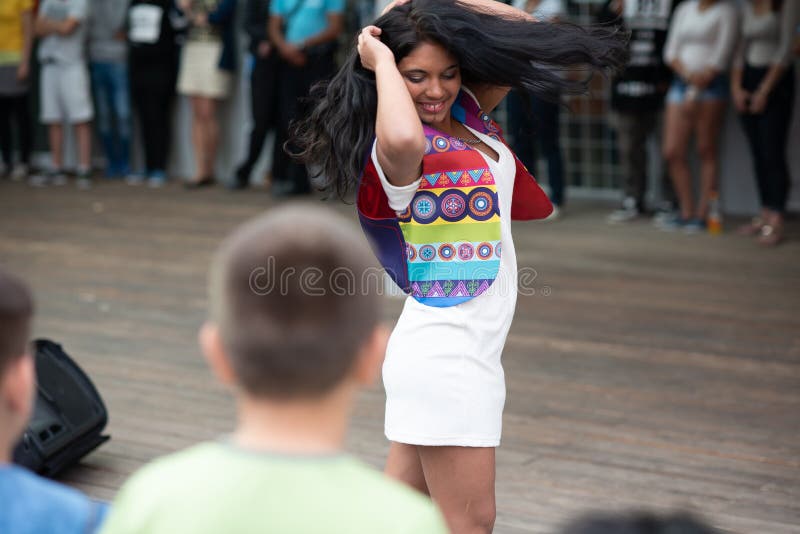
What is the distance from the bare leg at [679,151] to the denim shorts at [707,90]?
51 mm

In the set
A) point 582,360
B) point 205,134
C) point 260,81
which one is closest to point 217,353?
point 582,360

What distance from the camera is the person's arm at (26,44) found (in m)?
10.5

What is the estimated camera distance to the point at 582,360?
541cm

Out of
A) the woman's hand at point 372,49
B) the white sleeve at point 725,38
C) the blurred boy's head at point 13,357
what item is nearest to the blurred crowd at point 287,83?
the white sleeve at point 725,38

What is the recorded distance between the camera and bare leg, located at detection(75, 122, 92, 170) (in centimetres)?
1084

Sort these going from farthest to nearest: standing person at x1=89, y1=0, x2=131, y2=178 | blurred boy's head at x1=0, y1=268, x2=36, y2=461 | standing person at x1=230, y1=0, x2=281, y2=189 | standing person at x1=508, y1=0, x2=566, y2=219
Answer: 1. standing person at x1=89, y1=0, x2=131, y2=178
2. standing person at x1=230, y1=0, x2=281, y2=189
3. standing person at x1=508, y1=0, x2=566, y2=219
4. blurred boy's head at x1=0, y1=268, x2=36, y2=461

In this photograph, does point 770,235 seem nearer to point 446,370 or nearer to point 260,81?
point 260,81

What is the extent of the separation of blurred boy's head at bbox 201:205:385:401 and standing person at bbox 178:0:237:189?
8885 millimetres

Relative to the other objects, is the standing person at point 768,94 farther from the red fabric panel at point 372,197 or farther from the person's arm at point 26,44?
the person's arm at point 26,44

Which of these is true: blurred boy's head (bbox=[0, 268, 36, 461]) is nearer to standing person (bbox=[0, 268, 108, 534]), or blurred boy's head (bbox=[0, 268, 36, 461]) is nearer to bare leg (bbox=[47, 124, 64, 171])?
standing person (bbox=[0, 268, 108, 534])

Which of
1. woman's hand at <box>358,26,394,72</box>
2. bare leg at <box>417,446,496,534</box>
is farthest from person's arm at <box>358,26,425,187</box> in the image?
bare leg at <box>417,446,496,534</box>

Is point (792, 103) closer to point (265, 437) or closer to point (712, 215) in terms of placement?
point (712, 215)

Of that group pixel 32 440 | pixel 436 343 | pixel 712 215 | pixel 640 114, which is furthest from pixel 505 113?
pixel 436 343

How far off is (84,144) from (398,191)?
883 centimetres
